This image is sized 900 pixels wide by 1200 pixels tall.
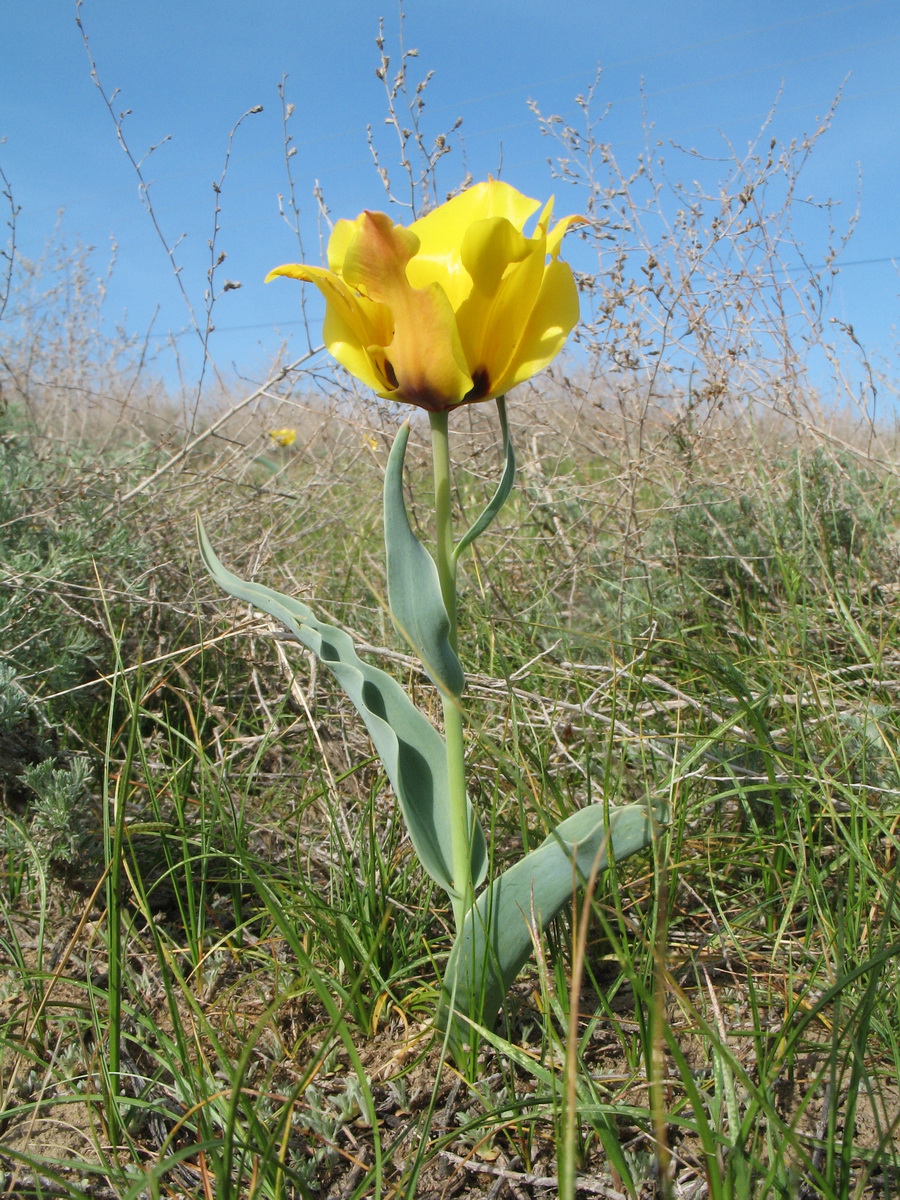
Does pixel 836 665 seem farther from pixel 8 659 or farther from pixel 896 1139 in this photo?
pixel 8 659

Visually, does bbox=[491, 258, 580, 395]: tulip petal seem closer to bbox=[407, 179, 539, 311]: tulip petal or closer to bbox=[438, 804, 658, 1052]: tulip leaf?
bbox=[407, 179, 539, 311]: tulip petal

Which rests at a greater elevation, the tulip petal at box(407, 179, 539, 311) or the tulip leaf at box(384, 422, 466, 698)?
the tulip petal at box(407, 179, 539, 311)

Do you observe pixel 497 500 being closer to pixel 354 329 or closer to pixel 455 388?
pixel 455 388

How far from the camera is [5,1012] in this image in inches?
47.1

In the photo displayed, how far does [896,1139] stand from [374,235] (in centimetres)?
113

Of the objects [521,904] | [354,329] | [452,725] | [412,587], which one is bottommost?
[521,904]

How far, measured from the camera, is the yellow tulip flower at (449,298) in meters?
0.87

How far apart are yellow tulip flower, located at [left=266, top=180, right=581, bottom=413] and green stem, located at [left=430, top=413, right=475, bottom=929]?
0.18ft

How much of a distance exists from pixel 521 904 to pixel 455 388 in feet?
1.97

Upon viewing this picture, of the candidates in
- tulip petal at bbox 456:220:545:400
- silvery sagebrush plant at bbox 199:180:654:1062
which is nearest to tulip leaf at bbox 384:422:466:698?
silvery sagebrush plant at bbox 199:180:654:1062

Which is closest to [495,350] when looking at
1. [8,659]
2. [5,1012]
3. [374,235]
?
[374,235]

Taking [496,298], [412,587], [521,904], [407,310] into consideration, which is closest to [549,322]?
[496,298]

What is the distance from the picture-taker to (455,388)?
3.01 feet

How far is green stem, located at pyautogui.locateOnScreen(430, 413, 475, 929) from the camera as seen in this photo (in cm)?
96
